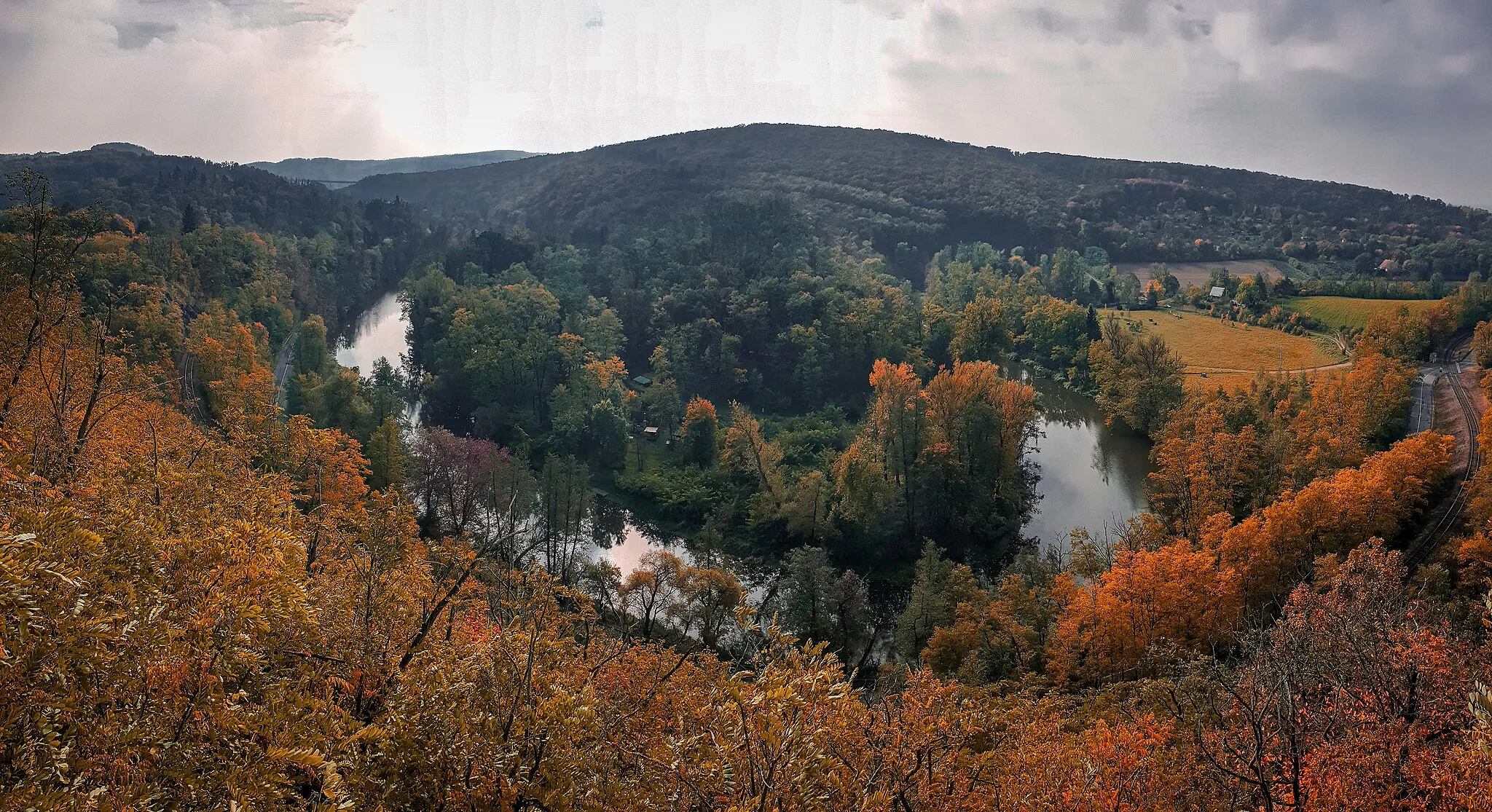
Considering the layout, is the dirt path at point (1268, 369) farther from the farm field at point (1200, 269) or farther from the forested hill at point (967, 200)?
the forested hill at point (967, 200)

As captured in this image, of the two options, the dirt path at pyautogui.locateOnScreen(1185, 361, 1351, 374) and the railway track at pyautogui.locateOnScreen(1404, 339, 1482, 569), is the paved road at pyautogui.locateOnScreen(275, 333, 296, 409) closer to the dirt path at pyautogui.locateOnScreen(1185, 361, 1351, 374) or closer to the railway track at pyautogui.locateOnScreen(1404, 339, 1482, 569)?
the railway track at pyautogui.locateOnScreen(1404, 339, 1482, 569)

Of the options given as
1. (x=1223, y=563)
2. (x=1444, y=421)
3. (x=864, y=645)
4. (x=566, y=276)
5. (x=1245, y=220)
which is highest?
(x=1245, y=220)

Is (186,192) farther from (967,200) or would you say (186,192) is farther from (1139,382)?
(967,200)

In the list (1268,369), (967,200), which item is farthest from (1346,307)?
(967,200)

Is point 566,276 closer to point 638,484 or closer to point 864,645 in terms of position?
point 638,484

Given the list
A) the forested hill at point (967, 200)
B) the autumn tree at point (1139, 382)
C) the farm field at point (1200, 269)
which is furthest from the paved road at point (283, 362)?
the farm field at point (1200, 269)

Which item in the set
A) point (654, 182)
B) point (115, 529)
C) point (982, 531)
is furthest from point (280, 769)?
point (654, 182)
